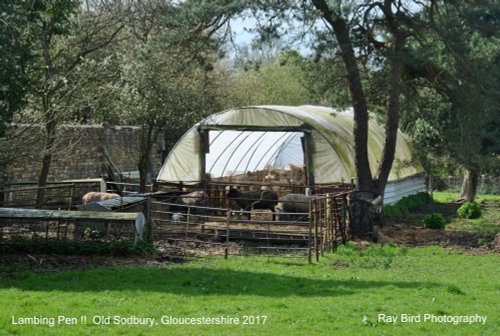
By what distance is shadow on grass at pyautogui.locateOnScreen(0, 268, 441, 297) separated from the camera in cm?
1137

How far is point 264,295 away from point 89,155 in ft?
54.6

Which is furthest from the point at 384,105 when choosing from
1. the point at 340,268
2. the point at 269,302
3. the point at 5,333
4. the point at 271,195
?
the point at 5,333

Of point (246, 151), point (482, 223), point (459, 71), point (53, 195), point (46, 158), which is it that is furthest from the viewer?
point (246, 151)

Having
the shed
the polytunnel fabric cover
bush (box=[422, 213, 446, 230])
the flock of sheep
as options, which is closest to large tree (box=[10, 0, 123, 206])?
the flock of sheep

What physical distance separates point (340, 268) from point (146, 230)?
401 cm

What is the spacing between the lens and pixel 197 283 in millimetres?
12008

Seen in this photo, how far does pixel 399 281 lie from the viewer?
Result: 42.4ft

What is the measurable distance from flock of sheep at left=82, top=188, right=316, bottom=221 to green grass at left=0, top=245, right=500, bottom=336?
500 cm

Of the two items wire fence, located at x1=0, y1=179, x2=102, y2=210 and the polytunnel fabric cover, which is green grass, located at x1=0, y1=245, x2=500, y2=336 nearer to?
wire fence, located at x1=0, y1=179, x2=102, y2=210

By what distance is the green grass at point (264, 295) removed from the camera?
913 centimetres

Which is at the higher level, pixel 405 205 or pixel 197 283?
pixel 405 205

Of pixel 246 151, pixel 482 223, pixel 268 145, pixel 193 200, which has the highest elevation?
pixel 268 145

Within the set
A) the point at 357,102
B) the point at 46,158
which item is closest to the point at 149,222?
the point at 46,158

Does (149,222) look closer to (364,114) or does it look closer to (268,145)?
(364,114)
